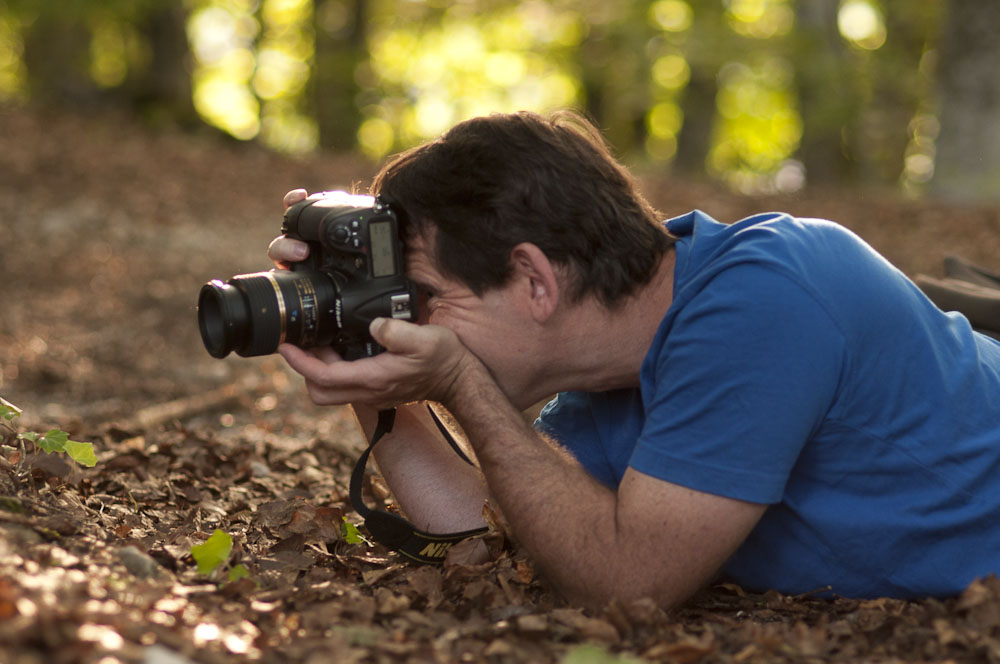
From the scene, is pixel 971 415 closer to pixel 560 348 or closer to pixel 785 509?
pixel 785 509

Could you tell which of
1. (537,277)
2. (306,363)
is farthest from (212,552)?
(537,277)

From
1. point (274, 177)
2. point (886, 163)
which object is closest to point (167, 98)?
point (274, 177)

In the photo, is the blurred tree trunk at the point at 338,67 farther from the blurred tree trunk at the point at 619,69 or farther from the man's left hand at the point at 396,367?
the man's left hand at the point at 396,367

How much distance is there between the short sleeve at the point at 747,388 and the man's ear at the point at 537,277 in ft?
1.47

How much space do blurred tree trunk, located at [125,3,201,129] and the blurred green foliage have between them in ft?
0.09

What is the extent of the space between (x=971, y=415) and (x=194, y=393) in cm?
494

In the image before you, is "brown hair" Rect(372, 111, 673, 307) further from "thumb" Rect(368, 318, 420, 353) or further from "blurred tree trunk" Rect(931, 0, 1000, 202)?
"blurred tree trunk" Rect(931, 0, 1000, 202)

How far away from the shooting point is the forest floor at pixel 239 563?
2057 millimetres

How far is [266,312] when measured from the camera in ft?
8.55

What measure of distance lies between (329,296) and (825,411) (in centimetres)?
127

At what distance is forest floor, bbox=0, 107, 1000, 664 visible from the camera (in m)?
2.06

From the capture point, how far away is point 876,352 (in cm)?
244

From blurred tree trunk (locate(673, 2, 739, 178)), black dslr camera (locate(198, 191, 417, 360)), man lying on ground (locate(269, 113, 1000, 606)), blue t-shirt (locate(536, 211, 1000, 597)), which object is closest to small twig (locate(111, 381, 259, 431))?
black dslr camera (locate(198, 191, 417, 360))

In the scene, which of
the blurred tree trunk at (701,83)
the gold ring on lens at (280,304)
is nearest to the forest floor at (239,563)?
the gold ring on lens at (280,304)
